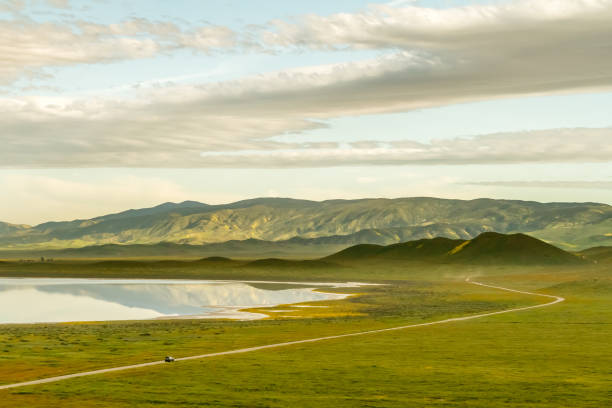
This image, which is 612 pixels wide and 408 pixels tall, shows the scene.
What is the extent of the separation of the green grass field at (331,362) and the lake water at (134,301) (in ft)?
34.2

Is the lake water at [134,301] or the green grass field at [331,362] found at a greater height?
the green grass field at [331,362]

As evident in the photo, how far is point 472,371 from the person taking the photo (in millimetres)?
33750

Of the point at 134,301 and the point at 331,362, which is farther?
the point at 134,301

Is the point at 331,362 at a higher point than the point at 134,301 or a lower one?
higher

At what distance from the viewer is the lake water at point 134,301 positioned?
239 ft

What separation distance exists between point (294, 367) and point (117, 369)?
324 inches

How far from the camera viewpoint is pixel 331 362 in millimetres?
36312

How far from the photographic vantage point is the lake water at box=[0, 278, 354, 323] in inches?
2867

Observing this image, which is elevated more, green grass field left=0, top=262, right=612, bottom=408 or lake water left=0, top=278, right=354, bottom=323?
green grass field left=0, top=262, right=612, bottom=408

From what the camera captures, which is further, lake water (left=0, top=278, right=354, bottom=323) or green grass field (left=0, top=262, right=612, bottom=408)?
lake water (left=0, top=278, right=354, bottom=323)

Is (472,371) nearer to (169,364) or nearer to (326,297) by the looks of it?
(169,364)

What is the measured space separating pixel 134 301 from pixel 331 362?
61.9 meters

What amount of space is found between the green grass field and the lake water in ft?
34.2

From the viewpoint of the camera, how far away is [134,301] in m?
93.6
